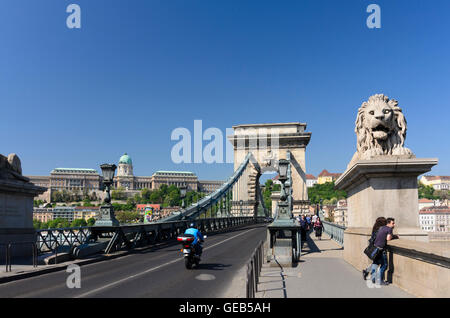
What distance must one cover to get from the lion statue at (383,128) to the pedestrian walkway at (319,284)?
2.41 m

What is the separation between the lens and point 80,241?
15.6 metres

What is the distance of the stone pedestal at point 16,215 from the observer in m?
12.3

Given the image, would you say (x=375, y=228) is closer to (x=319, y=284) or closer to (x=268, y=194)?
(x=319, y=284)

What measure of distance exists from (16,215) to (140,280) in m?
5.30

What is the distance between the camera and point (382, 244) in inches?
284

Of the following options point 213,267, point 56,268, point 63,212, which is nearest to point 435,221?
point 213,267

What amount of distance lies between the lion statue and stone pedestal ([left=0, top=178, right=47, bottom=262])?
934cm

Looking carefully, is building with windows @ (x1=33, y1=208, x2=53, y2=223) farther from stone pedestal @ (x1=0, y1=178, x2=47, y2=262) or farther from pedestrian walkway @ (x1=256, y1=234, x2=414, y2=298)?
pedestrian walkway @ (x1=256, y1=234, x2=414, y2=298)

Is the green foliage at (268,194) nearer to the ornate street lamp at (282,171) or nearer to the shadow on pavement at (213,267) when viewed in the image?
the ornate street lamp at (282,171)

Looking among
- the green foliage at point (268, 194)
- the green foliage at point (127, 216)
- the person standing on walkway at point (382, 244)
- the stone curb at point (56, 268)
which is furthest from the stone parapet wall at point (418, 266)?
the green foliage at point (127, 216)

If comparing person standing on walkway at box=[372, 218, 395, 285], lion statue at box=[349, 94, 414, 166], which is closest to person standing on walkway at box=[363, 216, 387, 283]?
person standing on walkway at box=[372, 218, 395, 285]

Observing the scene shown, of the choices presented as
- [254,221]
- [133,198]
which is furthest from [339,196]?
[254,221]

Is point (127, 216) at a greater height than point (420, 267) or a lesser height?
lesser
